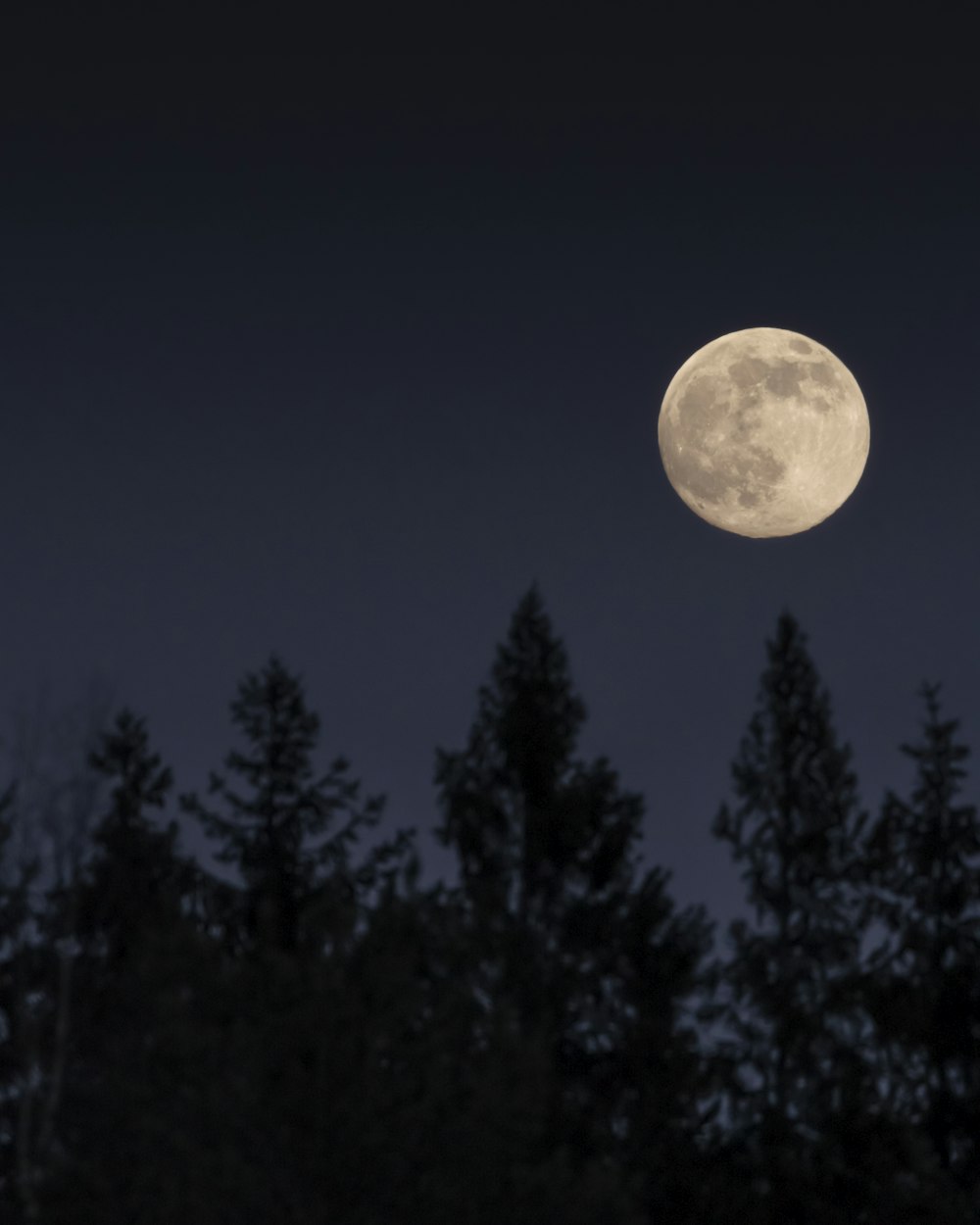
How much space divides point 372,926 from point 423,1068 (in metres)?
1.98

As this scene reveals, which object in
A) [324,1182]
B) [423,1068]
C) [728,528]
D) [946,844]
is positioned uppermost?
[728,528]

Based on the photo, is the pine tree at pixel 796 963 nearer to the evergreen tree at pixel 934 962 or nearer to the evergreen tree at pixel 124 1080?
the evergreen tree at pixel 934 962

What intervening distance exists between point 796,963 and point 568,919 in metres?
4.31

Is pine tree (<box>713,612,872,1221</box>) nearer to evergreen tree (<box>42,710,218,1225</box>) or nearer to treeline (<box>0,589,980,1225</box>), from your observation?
treeline (<box>0,589,980,1225</box>)

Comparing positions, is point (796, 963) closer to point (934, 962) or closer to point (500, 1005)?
point (934, 962)

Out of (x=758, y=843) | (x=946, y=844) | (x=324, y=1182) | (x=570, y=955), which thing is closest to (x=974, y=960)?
(x=946, y=844)

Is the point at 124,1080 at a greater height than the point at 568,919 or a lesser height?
lesser

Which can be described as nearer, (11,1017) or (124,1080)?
(124,1080)

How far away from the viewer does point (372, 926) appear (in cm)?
2280

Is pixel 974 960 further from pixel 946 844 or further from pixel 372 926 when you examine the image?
pixel 372 926

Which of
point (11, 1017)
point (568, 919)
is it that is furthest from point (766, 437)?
point (11, 1017)

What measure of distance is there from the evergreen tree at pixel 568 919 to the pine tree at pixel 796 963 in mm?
1602

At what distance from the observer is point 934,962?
32969 mm

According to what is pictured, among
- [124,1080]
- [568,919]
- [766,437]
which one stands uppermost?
[766,437]
